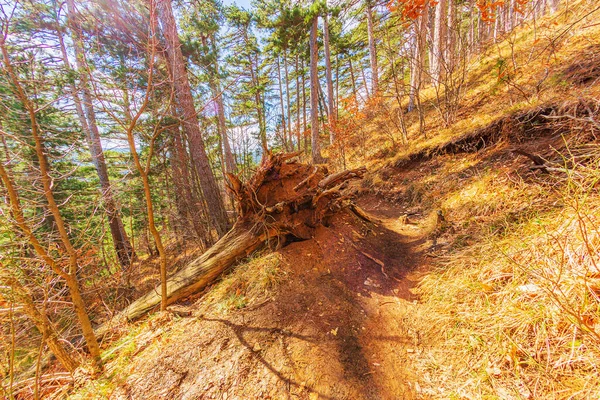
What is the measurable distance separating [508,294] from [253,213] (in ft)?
9.97

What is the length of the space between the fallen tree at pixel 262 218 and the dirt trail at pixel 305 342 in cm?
44

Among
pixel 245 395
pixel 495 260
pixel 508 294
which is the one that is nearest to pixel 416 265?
pixel 495 260

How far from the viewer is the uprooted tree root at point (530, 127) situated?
2.53m

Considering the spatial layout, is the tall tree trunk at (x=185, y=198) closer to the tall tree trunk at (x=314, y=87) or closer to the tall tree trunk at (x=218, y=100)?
the tall tree trunk at (x=218, y=100)

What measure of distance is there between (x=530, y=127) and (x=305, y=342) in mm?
4826

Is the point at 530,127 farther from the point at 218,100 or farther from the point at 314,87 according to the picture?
the point at 218,100

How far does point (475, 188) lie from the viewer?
334cm

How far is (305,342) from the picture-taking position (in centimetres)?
202

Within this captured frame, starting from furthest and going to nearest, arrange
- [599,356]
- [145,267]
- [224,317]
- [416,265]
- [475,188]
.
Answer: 1. [145,267]
2. [475,188]
3. [416,265]
4. [224,317]
5. [599,356]

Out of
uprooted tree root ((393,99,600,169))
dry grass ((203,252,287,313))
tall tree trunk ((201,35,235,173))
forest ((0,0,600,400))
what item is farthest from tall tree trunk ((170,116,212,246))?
uprooted tree root ((393,99,600,169))

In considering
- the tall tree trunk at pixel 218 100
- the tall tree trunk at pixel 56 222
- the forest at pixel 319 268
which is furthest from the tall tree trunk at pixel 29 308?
the tall tree trunk at pixel 218 100

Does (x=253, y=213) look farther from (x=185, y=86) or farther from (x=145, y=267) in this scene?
(x=145, y=267)

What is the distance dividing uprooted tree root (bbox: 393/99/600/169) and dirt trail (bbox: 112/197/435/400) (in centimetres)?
250

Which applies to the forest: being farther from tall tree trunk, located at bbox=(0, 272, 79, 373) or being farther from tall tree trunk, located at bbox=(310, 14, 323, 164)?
tall tree trunk, located at bbox=(310, 14, 323, 164)
